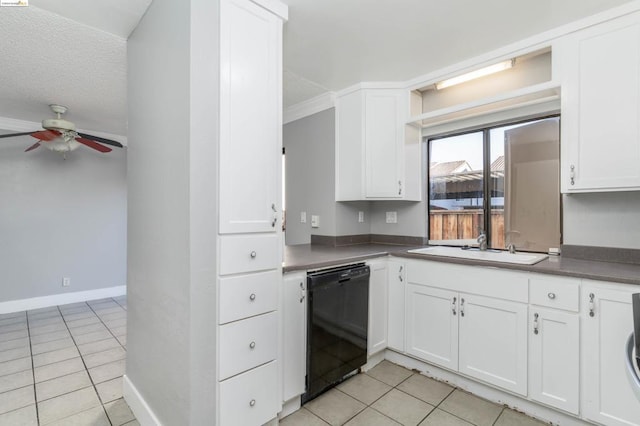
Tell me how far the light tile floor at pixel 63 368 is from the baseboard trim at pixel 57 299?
0.12 metres

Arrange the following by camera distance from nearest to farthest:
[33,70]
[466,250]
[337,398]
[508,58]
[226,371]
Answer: [226,371], [337,398], [508,58], [33,70], [466,250]

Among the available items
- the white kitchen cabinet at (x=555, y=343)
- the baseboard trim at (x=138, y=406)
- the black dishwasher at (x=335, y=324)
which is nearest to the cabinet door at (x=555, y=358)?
the white kitchen cabinet at (x=555, y=343)

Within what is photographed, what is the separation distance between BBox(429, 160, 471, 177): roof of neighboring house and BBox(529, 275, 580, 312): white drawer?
133 cm

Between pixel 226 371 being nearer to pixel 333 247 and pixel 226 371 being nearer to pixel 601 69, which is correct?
pixel 333 247

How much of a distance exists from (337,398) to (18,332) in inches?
139

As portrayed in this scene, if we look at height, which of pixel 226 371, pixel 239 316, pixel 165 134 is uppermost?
pixel 165 134

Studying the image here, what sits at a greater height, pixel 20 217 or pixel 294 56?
pixel 294 56

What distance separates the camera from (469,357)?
83.0 inches

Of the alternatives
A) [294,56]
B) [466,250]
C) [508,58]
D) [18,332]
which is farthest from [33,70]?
[466,250]

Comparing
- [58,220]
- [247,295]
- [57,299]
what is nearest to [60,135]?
[58,220]

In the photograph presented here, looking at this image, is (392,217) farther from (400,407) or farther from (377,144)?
(400,407)

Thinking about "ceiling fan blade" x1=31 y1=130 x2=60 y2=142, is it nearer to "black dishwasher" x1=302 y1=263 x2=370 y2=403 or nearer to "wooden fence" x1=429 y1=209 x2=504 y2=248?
"black dishwasher" x1=302 y1=263 x2=370 y2=403

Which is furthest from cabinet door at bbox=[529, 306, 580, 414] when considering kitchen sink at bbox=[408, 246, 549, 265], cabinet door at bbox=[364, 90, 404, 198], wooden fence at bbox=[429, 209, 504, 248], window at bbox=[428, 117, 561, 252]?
cabinet door at bbox=[364, 90, 404, 198]

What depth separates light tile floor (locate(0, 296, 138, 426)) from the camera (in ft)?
6.33
